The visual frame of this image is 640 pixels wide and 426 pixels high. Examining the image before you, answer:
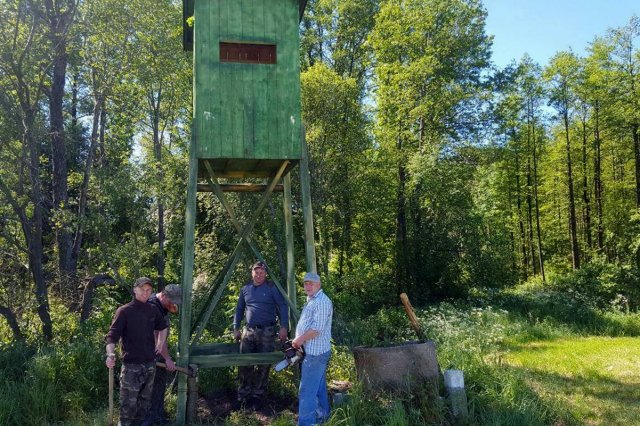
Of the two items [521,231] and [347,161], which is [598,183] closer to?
[521,231]

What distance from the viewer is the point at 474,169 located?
1931 centimetres

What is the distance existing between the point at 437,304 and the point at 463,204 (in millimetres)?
3708

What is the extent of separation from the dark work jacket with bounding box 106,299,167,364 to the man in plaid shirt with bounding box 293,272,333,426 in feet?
5.46

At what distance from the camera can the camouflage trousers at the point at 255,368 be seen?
269 inches

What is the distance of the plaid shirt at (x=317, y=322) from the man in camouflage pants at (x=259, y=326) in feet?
4.98

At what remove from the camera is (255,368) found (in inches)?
273

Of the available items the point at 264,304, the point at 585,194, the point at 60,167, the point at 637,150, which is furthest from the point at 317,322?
the point at 585,194

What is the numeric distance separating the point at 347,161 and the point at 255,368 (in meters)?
10.0

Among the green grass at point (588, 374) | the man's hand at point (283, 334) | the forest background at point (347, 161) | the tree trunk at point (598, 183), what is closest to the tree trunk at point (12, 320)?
the forest background at point (347, 161)

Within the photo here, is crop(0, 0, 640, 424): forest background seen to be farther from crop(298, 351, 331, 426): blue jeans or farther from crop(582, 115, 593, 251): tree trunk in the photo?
crop(298, 351, 331, 426): blue jeans

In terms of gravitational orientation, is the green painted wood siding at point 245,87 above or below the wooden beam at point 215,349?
above

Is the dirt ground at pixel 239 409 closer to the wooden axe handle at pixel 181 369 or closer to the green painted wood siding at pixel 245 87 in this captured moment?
the wooden axe handle at pixel 181 369

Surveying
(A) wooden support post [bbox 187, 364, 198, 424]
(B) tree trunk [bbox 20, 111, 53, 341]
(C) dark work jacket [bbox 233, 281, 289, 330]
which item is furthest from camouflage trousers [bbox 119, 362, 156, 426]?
(B) tree trunk [bbox 20, 111, 53, 341]

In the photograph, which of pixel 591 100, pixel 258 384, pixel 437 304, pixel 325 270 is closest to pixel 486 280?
pixel 437 304
